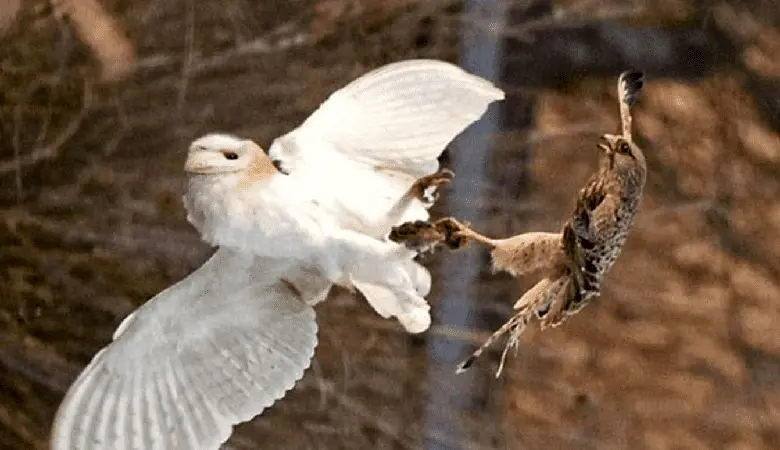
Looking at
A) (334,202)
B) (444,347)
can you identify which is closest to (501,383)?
(444,347)

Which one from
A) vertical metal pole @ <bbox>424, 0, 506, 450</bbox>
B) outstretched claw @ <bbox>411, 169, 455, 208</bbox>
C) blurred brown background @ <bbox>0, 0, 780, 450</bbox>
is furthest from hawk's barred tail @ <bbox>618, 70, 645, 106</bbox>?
vertical metal pole @ <bbox>424, 0, 506, 450</bbox>

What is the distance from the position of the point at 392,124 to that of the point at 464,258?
1.21 feet

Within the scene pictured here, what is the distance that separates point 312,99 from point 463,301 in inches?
9.7

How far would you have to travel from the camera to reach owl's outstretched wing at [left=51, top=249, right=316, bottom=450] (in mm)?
538

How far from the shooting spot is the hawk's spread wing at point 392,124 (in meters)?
0.58

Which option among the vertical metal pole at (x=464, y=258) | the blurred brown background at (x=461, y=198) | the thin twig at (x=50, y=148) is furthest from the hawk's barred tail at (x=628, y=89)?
the thin twig at (x=50, y=148)

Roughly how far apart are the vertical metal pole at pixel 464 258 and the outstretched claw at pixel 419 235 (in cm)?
43

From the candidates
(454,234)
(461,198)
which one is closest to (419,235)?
(454,234)

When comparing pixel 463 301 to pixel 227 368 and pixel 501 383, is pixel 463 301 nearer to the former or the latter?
pixel 501 383

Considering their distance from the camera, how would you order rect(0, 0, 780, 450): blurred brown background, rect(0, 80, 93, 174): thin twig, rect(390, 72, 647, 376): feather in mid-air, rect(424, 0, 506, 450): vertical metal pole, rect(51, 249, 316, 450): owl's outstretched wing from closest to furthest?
rect(390, 72, 647, 376): feather in mid-air
rect(51, 249, 316, 450): owl's outstretched wing
rect(0, 0, 780, 450): blurred brown background
rect(424, 0, 506, 450): vertical metal pole
rect(0, 80, 93, 174): thin twig

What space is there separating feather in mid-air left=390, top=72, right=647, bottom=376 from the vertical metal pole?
0.44 m

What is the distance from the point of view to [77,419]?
53 cm

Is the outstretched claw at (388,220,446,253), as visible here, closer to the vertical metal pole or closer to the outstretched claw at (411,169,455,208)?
the outstretched claw at (411,169,455,208)

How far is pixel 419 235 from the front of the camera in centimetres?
51
